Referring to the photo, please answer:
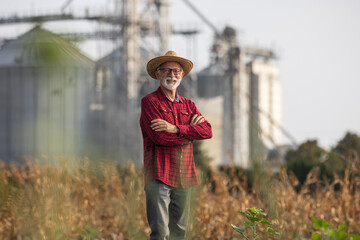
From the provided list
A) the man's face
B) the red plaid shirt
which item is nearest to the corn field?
the red plaid shirt

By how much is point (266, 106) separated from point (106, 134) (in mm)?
20380

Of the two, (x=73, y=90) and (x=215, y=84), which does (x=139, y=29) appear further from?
(x=215, y=84)

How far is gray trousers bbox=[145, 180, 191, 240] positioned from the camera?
3.48 m

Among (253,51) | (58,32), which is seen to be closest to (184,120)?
(58,32)

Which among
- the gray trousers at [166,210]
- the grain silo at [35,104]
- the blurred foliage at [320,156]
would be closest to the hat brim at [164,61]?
the gray trousers at [166,210]

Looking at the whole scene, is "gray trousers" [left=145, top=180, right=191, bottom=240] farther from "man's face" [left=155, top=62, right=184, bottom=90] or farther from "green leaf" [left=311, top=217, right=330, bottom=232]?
"green leaf" [left=311, top=217, right=330, bottom=232]

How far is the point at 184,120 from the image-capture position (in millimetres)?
3637

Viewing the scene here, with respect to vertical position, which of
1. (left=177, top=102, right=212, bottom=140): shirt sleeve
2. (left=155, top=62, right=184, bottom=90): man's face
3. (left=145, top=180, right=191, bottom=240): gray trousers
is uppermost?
(left=155, top=62, right=184, bottom=90): man's face

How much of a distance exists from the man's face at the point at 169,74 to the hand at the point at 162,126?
0.29m

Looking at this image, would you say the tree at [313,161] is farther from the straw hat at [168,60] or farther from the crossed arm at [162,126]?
the crossed arm at [162,126]

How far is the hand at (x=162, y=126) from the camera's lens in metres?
3.42

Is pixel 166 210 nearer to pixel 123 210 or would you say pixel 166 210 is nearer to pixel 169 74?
pixel 169 74

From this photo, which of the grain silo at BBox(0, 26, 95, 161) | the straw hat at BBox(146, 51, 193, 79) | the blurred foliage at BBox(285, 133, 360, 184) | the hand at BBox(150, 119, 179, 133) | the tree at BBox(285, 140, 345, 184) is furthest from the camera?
the grain silo at BBox(0, 26, 95, 161)

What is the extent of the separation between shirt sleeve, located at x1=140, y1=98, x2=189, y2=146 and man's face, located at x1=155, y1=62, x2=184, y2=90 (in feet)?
0.55
